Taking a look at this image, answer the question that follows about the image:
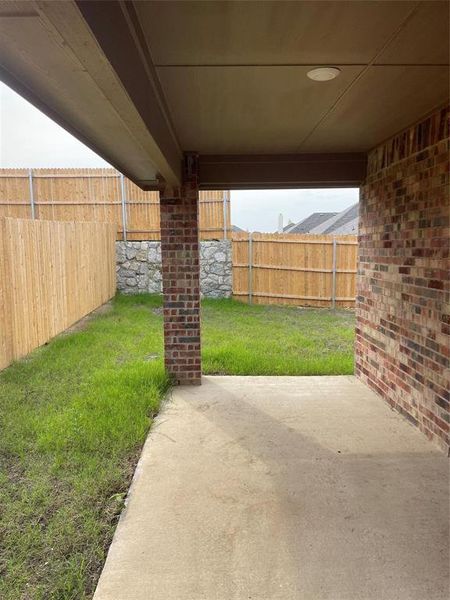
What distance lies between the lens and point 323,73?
2541 millimetres

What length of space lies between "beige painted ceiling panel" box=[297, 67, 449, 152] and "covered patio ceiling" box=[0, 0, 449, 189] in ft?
0.04

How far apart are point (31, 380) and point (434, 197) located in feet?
14.5

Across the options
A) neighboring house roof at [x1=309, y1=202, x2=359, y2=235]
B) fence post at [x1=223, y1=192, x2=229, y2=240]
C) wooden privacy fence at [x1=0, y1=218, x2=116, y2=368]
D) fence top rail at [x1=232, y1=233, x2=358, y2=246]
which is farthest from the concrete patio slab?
neighboring house roof at [x1=309, y1=202, x2=359, y2=235]

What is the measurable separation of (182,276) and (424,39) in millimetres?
3137

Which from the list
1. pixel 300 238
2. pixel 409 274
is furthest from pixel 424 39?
pixel 300 238

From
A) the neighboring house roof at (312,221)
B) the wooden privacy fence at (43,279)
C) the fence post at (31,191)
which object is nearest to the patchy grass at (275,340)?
the wooden privacy fence at (43,279)

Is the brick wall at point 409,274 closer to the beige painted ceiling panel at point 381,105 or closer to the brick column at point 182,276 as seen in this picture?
the beige painted ceiling panel at point 381,105

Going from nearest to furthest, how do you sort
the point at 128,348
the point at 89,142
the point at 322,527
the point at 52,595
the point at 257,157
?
the point at 52,595 < the point at 322,527 < the point at 89,142 < the point at 257,157 < the point at 128,348

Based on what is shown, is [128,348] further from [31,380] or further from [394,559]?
[394,559]

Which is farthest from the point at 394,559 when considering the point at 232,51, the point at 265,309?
the point at 265,309

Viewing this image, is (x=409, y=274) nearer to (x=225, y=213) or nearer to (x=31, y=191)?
(x=225, y=213)

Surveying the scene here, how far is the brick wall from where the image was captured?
324 cm

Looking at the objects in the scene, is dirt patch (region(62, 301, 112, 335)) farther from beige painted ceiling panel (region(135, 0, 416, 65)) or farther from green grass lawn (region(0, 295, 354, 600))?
beige painted ceiling panel (region(135, 0, 416, 65))

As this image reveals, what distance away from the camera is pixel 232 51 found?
2.26m
